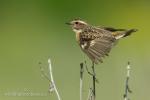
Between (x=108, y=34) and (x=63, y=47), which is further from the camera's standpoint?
(x=63, y=47)

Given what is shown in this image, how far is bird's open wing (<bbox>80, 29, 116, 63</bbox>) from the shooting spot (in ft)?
22.6

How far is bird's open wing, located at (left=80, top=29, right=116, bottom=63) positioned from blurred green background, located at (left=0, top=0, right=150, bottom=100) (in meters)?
1.06

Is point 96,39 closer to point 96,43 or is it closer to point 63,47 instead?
point 96,43

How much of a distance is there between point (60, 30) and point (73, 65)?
5.09 feet

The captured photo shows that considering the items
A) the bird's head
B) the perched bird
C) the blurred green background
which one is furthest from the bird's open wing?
the blurred green background

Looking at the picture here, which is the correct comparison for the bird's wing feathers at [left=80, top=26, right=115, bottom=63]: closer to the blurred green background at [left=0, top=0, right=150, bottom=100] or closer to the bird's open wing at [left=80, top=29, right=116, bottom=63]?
the bird's open wing at [left=80, top=29, right=116, bottom=63]

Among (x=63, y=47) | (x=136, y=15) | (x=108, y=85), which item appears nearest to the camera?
(x=108, y=85)

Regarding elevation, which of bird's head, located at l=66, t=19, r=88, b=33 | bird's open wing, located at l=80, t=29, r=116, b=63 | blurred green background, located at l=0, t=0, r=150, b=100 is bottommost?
blurred green background, located at l=0, t=0, r=150, b=100

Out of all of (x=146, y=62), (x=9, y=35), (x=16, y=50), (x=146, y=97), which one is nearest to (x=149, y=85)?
(x=146, y=97)

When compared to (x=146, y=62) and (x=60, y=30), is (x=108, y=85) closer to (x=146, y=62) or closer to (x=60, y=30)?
(x=146, y=62)

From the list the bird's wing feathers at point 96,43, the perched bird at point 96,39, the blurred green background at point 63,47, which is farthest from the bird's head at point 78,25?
the blurred green background at point 63,47

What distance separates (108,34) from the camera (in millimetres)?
7668

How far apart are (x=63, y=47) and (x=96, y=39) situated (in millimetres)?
3419

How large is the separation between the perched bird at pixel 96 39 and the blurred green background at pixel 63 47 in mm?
917
